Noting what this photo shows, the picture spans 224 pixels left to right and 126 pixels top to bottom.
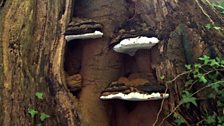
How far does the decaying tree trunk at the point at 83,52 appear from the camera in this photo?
10.4ft

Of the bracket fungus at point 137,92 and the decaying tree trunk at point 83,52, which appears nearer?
the bracket fungus at point 137,92

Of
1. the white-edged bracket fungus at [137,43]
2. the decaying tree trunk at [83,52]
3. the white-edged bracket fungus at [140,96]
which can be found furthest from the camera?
the decaying tree trunk at [83,52]

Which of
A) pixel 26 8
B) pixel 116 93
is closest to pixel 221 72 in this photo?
pixel 116 93

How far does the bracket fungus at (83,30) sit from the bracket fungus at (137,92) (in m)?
0.52

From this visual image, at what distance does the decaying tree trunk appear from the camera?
3158 millimetres

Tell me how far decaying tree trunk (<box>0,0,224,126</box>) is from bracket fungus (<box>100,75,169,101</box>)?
8.2 inches

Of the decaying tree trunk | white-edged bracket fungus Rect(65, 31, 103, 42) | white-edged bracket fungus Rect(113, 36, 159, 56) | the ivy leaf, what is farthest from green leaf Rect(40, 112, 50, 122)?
the ivy leaf

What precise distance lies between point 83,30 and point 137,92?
760 millimetres

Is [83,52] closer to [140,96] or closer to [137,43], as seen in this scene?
[137,43]

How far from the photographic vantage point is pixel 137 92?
2.93 meters

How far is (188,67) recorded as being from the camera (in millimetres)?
3156

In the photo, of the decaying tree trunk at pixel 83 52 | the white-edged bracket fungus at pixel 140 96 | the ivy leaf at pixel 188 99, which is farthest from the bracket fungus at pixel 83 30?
the ivy leaf at pixel 188 99

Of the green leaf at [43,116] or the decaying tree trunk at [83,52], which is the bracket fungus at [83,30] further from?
the green leaf at [43,116]

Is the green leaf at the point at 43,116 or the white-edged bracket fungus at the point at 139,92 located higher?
the white-edged bracket fungus at the point at 139,92
